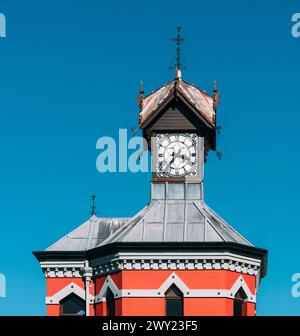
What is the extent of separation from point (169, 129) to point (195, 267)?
23.3ft

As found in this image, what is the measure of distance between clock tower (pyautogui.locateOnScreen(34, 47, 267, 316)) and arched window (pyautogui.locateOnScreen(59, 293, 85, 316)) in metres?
0.04

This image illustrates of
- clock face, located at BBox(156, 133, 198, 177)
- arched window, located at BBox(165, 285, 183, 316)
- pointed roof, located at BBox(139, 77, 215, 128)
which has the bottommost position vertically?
arched window, located at BBox(165, 285, 183, 316)

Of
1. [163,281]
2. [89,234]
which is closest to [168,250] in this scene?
[163,281]

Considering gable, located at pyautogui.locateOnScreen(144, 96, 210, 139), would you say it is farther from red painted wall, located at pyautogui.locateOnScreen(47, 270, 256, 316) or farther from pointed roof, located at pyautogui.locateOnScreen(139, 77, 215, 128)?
red painted wall, located at pyautogui.locateOnScreen(47, 270, 256, 316)

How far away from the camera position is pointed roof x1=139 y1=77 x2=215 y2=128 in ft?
179

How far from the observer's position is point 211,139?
5616 cm

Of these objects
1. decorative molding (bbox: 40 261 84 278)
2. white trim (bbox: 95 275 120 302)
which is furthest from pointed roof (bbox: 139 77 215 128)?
white trim (bbox: 95 275 120 302)

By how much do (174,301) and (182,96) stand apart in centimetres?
927

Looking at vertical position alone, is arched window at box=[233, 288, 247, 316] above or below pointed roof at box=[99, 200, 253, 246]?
below

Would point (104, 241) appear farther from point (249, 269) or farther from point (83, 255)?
point (249, 269)

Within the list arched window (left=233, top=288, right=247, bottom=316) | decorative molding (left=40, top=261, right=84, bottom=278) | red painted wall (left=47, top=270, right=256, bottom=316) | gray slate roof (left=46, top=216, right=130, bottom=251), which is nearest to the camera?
red painted wall (left=47, top=270, right=256, bottom=316)

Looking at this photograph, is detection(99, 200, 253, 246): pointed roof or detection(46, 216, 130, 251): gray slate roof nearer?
detection(99, 200, 253, 246): pointed roof

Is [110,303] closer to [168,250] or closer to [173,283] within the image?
[173,283]
